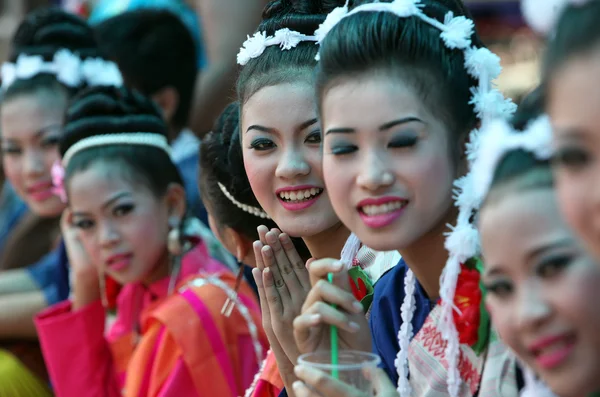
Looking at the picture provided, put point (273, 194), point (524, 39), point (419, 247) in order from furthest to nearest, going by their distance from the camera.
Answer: point (524, 39) < point (273, 194) < point (419, 247)

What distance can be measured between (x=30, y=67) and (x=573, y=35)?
307 centimetres

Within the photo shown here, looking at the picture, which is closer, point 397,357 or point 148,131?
point 397,357

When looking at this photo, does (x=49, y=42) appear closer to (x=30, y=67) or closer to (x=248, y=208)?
(x=30, y=67)

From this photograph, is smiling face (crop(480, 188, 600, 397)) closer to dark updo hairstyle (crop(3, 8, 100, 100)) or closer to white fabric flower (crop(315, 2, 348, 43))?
white fabric flower (crop(315, 2, 348, 43))

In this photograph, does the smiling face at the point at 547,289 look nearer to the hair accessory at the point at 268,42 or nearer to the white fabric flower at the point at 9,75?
the hair accessory at the point at 268,42

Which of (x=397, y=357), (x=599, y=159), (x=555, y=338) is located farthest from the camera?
(x=397, y=357)

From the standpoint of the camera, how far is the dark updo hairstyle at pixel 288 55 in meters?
2.18

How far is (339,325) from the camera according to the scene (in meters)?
1.68

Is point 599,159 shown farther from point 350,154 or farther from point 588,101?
point 350,154

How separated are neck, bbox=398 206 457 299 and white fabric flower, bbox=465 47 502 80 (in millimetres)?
256

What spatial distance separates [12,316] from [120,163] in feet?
3.86

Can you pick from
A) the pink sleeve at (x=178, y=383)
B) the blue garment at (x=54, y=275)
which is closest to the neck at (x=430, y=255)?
the pink sleeve at (x=178, y=383)

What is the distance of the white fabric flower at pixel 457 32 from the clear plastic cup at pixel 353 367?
1.94 ft

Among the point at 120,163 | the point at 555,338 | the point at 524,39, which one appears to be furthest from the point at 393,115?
the point at 524,39
